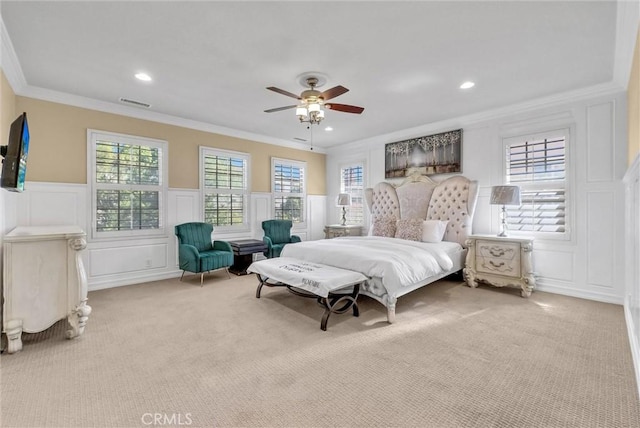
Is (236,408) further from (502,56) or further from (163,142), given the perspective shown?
(163,142)

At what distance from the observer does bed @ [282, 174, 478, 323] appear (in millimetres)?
3303

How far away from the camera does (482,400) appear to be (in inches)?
73.3

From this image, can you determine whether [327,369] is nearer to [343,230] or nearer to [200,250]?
[200,250]

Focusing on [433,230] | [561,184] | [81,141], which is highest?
[81,141]

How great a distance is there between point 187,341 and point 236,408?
3.76 ft

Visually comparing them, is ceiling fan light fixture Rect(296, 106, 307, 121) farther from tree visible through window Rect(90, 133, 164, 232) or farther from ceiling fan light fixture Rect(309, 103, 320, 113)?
tree visible through window Rect(90, 133, 164, 232)

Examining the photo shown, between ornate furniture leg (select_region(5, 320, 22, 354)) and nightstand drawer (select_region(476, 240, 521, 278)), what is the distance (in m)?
5.33

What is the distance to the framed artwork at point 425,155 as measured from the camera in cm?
523

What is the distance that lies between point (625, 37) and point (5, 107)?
6.22m

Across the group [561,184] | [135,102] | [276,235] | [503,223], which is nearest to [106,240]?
[135,102]

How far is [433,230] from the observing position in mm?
4812

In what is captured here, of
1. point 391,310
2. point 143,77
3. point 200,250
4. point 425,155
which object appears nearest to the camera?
point 391,310

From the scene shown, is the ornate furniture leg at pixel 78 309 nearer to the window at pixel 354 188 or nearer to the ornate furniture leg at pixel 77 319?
the ornate furniture leg at pixel 77 319

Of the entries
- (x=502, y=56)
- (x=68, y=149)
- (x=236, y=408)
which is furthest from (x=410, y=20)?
(x=68, y=149)
